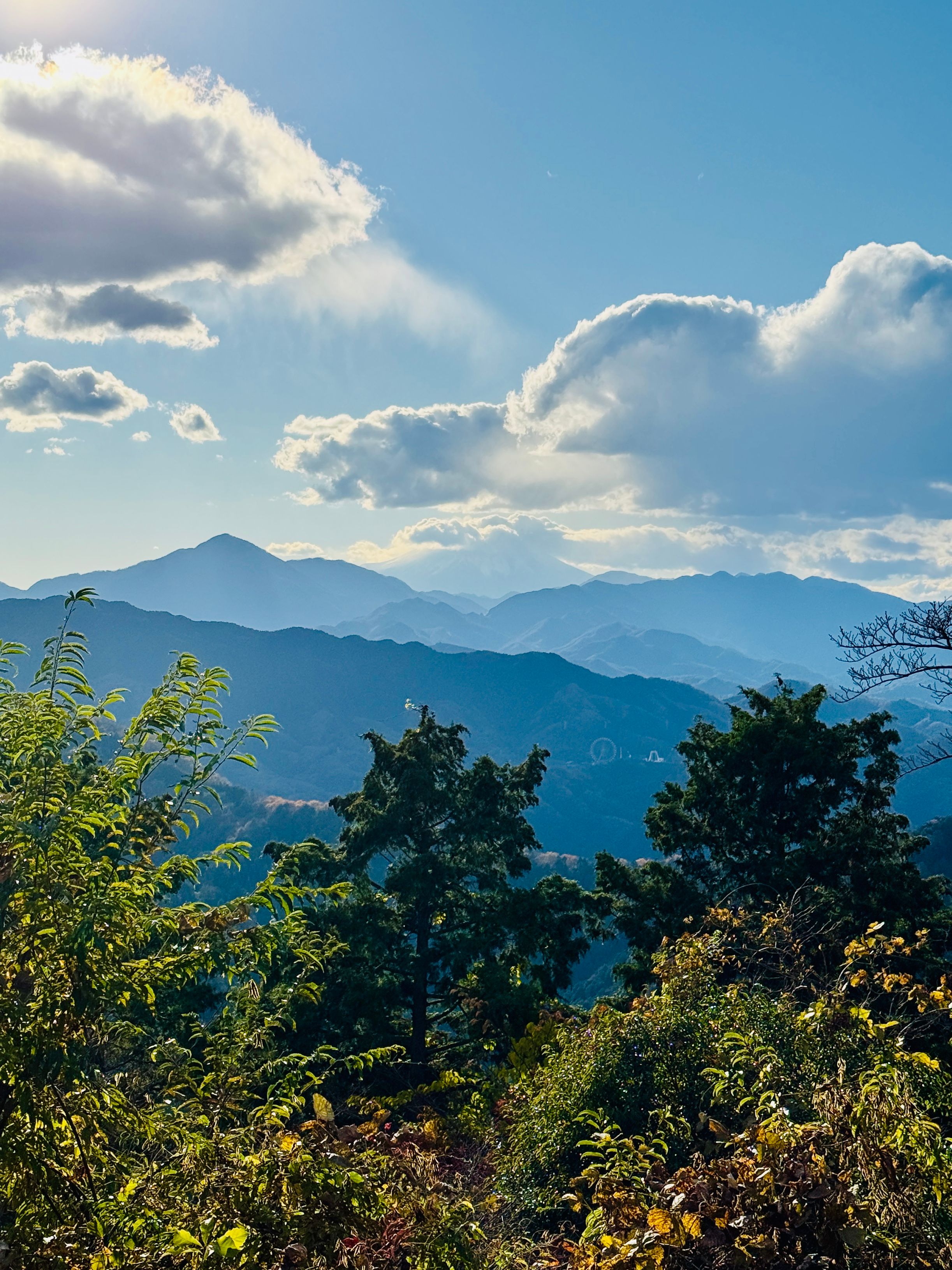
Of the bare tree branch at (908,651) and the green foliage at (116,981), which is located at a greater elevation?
the bare tree branch at (908,651)

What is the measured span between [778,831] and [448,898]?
9.30 metres

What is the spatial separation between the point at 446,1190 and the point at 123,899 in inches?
137

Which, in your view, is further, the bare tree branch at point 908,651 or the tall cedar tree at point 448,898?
the tall cedar tree at point 448,898

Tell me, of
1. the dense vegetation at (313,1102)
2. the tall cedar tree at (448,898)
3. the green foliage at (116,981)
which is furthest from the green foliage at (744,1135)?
the tall cedar tree at (448,898)

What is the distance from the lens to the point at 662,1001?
30.8 feet

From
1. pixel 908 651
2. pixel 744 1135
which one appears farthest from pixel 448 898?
pixel 744 1135

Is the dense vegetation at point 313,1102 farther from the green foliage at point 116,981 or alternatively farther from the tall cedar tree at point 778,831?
the tall cedar tree at point 778,831

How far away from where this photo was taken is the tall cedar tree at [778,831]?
67.6 feet

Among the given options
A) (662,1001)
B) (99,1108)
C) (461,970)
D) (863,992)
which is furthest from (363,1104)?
(99,1108)

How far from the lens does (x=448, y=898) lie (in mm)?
22016

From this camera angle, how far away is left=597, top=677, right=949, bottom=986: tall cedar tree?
2059 centimetres

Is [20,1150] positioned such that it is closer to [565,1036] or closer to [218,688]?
[218,688]

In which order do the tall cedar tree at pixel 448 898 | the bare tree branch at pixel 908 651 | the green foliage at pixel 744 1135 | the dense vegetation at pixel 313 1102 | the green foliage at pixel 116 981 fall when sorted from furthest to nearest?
the tall cedar tree at pixel 448 898
the bare tree branch at pixel 908 651
the green foliage at pixel 116 981
the dense vegetation at pixel 313 1102
the green foliage at pixel 744 1135

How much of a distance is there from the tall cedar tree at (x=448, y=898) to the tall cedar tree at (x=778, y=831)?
93.1 inches
